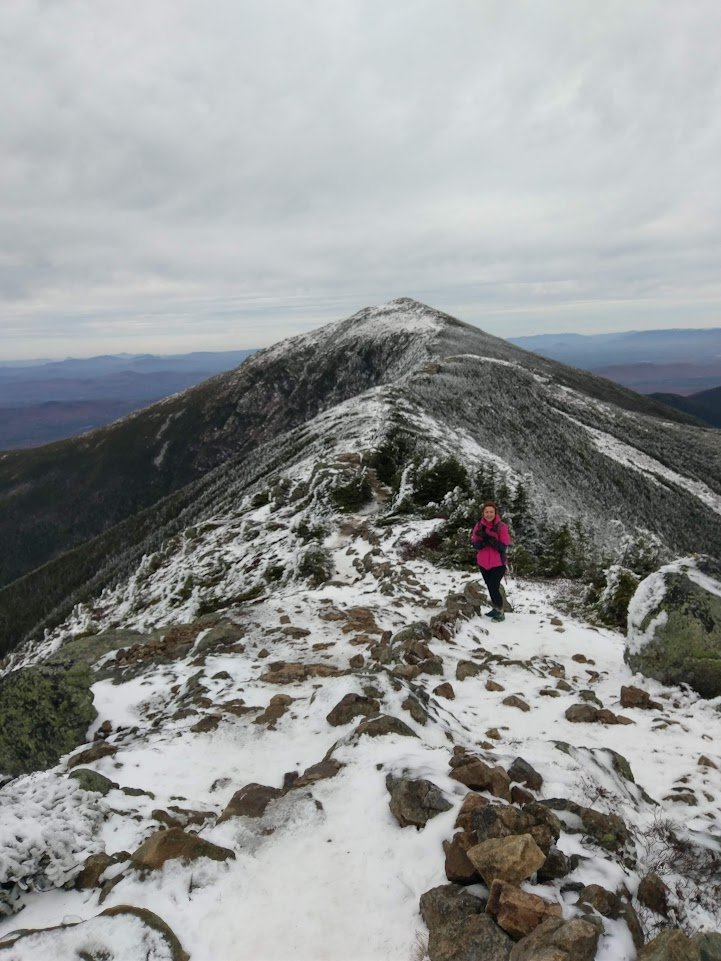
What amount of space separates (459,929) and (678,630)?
817 cm

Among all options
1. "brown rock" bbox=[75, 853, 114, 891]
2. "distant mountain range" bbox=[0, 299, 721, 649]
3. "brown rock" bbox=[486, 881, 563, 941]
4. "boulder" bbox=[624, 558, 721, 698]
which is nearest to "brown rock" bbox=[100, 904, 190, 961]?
"brown rock" bbox=[75, 853, 114, 891]

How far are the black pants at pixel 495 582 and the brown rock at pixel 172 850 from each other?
9.99 meters

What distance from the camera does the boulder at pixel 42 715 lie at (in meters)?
8.56

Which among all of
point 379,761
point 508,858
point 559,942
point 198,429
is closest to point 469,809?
point 508,858

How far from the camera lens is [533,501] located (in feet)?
93.8

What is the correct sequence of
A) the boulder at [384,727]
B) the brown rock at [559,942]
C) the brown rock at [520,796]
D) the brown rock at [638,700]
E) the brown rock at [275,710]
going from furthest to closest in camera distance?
the brown rock at [638,700] → the brown rock at [275,710] → the boulder at [384,727] → the brown rock at [520,796] → the brown rock at [559,942]

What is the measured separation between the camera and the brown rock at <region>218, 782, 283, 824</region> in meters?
6.19

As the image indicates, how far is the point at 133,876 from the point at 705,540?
5204cm

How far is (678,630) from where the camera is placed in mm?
10352

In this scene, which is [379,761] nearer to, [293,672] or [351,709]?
[351,709]

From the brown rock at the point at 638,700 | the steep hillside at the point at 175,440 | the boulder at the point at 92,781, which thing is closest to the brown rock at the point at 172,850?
the boulder at the point at 92,781

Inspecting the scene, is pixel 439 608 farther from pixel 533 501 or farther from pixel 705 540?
pixel 705 540

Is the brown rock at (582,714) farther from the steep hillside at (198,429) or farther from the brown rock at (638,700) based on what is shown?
the steep hillside at (198,429)

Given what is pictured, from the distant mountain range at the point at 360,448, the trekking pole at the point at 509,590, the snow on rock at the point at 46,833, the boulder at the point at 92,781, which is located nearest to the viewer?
the snow on rock at the point at 46,833
